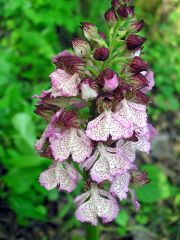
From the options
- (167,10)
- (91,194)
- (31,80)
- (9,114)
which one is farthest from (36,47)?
(91,194)

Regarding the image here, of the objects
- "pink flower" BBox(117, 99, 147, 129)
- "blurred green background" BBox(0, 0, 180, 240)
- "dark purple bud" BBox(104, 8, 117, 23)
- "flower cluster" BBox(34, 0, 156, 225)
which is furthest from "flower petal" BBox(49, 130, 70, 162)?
"blurred green background" BBox(0, 0, 180, 240)

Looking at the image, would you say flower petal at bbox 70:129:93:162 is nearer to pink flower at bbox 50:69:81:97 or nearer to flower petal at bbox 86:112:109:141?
flower petal at bbox 86:112:109:141

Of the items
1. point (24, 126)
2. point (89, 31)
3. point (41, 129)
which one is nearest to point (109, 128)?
point (89, 31)

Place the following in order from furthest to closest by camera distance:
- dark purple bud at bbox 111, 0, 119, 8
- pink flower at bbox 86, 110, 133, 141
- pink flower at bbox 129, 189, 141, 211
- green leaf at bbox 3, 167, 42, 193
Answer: green leaf at bbox 3, 167, 42, 193 < pink flower at bbox 129, 189, 141, 211 < dark purple bud at bbox 111, 0, 119, 8 < pink flower at bbox 86, 110, 133, 141

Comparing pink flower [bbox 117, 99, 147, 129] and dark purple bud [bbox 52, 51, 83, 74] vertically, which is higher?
dark purple bud [bbox 52, 51, 83, 74]

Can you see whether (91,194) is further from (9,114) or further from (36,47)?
(36,47)

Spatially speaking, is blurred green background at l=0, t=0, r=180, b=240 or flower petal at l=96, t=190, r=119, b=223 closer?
flower petal at l=96, t=190, r=119, b=223

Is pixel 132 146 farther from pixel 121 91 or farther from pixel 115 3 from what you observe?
pixel 115 3
